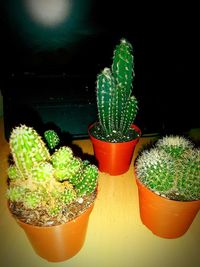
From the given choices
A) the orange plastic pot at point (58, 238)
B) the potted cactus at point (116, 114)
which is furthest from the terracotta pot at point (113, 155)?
the orange plastic pot at point (58, 238)

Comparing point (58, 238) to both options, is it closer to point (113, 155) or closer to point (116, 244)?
point (116, 244)

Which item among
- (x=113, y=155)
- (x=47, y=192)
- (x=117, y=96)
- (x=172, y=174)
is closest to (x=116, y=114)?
(x=117, y=96)

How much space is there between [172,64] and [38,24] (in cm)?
111

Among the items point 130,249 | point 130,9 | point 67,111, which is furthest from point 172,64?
point 130,249

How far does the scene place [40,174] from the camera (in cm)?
60

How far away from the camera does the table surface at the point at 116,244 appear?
0.80m

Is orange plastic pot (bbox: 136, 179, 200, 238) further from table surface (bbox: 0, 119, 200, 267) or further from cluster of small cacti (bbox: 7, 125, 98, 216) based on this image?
cluster of small cacti (bbox: 7, 125, 98, 216)

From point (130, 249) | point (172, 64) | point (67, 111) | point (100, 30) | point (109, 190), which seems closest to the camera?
point (130, 249)

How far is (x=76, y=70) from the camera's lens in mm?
1935

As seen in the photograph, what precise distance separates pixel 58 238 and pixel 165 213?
37 centimetres

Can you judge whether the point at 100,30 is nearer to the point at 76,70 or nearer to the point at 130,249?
the point at 76,70

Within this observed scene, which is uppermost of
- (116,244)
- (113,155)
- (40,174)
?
(40,174)

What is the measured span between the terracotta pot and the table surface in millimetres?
183

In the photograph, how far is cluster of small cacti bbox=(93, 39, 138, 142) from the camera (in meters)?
1.01
